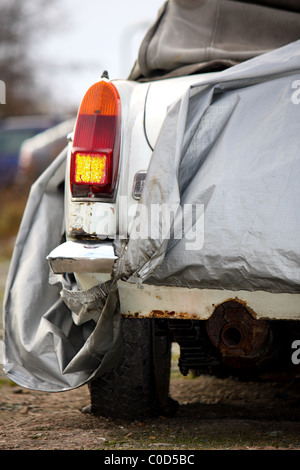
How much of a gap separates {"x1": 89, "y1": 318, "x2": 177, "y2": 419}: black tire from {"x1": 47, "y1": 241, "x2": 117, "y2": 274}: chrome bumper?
45 centimetres

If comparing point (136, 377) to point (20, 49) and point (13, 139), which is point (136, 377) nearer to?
point (13, 139)

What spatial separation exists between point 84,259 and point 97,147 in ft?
1.45

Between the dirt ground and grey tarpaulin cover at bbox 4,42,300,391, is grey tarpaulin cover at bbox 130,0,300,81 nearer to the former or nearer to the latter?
grey tarpaulin cover at bbox 4,42,300,391

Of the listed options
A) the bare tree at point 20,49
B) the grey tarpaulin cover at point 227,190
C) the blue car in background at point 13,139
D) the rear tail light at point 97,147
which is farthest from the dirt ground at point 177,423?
the bare tree at point 20,49

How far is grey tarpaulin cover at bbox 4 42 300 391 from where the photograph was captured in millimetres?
2346

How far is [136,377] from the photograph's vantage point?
9.66 feet

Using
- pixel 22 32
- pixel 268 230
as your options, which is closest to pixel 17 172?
pixel 22 32

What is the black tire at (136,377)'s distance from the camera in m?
2.89

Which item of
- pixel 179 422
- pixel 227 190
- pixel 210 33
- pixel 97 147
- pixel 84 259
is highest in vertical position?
pixel 210 33

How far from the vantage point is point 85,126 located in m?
2.65

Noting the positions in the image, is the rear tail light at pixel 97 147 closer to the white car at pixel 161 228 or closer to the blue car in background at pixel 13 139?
the white car at pixel 161 228

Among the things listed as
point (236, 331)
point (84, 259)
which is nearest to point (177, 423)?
point (236, 331)

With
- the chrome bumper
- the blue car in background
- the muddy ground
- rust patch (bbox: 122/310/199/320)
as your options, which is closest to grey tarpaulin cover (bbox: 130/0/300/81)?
the chrome bumper
